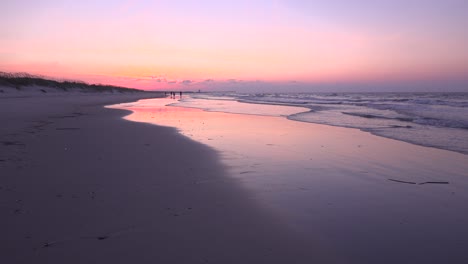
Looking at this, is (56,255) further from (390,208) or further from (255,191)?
(390,208)

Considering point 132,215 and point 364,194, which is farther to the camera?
point 364,194

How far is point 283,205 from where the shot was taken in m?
5.30

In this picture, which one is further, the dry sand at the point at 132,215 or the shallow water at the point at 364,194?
the shallow water at the point at 364,194

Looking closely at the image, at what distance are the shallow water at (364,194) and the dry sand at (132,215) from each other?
461 mm

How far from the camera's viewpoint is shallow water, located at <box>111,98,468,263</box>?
3988 mm

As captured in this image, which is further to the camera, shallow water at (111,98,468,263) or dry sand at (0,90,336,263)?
shallow water at (111,98,468,263)

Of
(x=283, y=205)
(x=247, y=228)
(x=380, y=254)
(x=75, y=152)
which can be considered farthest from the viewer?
(x=75, y=152)

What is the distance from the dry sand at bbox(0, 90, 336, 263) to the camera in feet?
11.9

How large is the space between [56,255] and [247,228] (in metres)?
2.22

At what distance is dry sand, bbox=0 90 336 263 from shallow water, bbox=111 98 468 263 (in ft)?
1.51

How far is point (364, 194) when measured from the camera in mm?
5898

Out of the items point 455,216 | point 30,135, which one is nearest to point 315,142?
point 455,216

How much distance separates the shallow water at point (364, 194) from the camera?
399cm

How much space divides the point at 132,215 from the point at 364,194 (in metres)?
3.91
